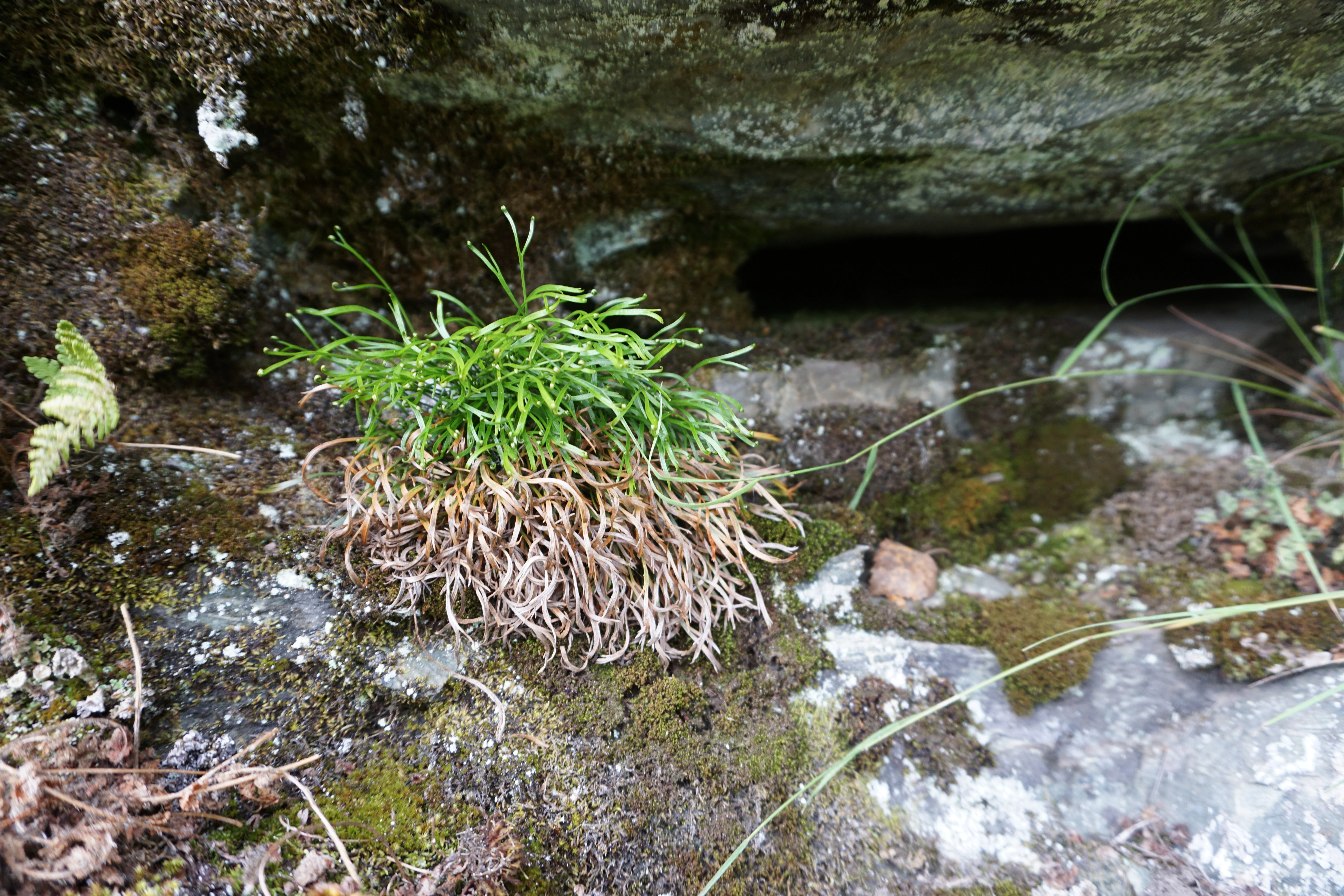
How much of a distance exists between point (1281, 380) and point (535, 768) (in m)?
3.38

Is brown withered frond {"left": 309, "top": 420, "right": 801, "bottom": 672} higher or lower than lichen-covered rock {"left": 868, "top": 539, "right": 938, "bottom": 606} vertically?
higher

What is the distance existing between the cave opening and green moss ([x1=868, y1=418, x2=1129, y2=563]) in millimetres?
772

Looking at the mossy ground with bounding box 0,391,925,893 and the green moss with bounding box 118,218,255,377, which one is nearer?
the mossy ground with bounding box 0,391,925,893

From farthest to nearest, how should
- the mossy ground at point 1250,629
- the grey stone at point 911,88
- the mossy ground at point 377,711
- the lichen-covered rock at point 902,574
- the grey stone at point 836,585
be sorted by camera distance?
the lichen-covered rock at point 902,574 → the grey stone at point 836,585 → the mossy ground at point 1250,629 → the grey stone at point 911,88 → the mossy ground at point 377,711

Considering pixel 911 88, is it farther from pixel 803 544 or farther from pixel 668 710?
pixel 668 710

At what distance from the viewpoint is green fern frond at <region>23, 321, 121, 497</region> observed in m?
1.29

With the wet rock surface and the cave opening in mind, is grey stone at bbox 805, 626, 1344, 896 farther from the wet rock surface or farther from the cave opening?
the cave opening

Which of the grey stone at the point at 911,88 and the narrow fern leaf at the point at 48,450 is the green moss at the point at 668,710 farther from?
the grey stone at the point at 911,88

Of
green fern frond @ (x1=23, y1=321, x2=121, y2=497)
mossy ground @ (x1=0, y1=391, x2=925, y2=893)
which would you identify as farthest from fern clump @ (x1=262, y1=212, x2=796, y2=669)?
green fern frond @ (x1=23, y1=321, x2=121, y2=497)

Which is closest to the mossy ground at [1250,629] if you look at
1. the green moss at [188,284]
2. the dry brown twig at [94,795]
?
the dry brown twig at [94,795]

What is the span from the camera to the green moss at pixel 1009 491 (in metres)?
2.40

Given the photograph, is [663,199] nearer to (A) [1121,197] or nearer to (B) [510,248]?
(B) [510,248]

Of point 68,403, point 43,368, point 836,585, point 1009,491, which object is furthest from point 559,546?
point 1009,491

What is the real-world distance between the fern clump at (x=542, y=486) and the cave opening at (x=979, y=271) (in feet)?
4.36
